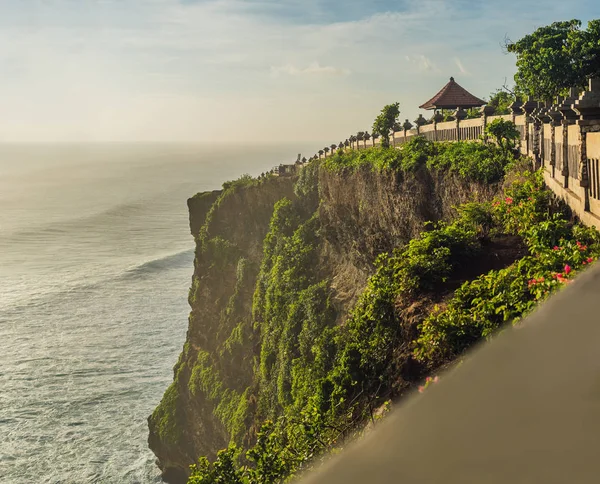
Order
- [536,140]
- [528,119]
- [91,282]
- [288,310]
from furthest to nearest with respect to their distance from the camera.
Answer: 1. [91,282]
2. [288,310]
3. [528,119]
4. [536,140]

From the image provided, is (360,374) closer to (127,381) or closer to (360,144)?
(360,144)

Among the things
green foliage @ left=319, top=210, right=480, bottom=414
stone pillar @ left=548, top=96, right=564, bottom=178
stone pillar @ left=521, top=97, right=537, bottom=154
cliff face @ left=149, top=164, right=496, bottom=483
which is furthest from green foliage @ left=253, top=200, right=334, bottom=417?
stone pillar @ left=548, top=96, right=564, bottom=178

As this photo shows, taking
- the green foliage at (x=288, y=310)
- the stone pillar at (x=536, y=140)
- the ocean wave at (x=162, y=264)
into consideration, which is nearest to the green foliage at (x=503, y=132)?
the stone pillar at (x=536, y=140)

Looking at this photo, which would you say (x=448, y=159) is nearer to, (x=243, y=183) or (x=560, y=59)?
(x=560, y=59)

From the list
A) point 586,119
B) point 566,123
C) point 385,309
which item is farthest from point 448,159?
point 385,309

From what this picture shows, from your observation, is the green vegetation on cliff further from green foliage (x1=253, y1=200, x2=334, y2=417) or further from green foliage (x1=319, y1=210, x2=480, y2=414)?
green foliage (x1=253, y1=200, x2=334, y2=417)

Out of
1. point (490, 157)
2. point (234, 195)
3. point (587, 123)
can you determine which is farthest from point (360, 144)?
point (587, 123)
